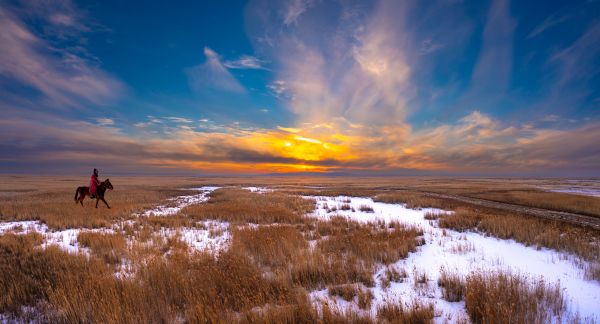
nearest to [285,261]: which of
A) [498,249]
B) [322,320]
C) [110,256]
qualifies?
[322,320]

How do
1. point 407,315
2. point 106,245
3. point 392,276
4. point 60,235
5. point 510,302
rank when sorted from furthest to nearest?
point 60,235 < point 106,245 < point 392,276 < point 510,302 < point 407,315

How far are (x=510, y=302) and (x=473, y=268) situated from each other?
2.55 meters

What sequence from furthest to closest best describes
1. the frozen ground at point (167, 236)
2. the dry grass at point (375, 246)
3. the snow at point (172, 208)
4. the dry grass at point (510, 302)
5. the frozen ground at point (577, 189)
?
the frozen ground at point (577, 189), the snow at point (172, 208), the frozen ground at point (167, 236), the dry grass at point (375, 246), the dry grass at point (510, 302)

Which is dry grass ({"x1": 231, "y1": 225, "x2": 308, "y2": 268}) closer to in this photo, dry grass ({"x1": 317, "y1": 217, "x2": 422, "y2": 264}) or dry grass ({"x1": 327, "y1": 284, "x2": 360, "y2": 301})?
dry grass ({"x1": 317, "y1": 217, "x2": 422, "y2": 264})

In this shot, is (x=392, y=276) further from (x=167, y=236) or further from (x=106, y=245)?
(x=106, y=245)

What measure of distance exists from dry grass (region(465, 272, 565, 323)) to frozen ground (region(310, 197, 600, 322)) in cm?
25

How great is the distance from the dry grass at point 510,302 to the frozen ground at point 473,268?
0.25m

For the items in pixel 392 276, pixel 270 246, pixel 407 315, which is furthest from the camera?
pixel 270 246

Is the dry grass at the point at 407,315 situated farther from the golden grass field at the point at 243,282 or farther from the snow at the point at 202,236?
the snow at the point at 202,236

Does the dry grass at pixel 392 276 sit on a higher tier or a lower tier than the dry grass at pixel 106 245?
higher

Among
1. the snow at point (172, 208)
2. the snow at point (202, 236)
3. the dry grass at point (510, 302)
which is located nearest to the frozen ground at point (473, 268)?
the dry grass at point (510, 302)

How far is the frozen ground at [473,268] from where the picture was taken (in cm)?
487

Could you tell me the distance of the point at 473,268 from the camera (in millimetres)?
6930

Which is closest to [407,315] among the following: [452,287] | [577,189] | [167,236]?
[452,287]
